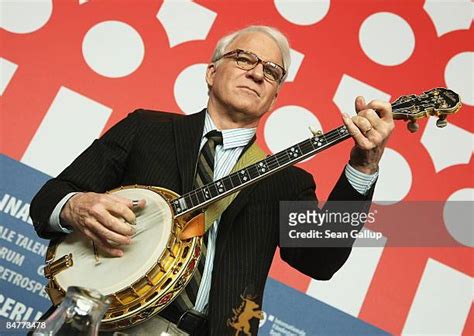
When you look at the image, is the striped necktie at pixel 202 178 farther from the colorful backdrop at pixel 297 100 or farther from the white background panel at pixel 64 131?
the white background panel at pixel 64 131

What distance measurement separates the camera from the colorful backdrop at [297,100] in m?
2.63

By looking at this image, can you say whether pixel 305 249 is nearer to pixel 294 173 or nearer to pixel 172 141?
pixel 294 173

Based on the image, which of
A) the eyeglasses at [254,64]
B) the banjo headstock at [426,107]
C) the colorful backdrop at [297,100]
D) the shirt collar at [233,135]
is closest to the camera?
the banjo headstock at [426,107]

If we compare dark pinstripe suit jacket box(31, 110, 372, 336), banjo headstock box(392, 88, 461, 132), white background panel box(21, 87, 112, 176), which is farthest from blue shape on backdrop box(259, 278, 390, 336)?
banjo headstock box(392, 88, 461, 132)

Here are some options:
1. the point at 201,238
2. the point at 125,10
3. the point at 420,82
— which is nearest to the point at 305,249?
the point at 201,238

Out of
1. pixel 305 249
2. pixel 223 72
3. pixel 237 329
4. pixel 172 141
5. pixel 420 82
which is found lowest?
pixel 237 329

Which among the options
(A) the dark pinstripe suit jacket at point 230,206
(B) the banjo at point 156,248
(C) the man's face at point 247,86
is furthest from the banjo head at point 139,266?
(C) the man's face at point 247,86

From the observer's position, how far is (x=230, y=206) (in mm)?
1746

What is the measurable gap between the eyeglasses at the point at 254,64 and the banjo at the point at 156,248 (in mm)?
338

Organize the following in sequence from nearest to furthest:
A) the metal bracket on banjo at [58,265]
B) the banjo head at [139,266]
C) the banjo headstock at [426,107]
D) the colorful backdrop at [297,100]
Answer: the banjo head at [139,266] < the metal bracket on banjo at [58,265] < the banjo headstock at [426,107] < the colorful backdrop at [297,100]

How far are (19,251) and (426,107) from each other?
1717 millimetres

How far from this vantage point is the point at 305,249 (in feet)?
6.00

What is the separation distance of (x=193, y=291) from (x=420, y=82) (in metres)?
1.72

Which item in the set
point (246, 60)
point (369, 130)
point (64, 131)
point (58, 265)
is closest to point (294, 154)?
point (369, 130)
